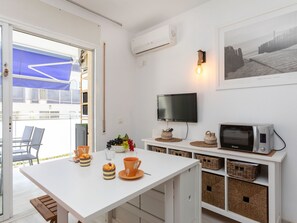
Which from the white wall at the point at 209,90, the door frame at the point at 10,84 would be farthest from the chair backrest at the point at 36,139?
the white wall at the point at 209,90

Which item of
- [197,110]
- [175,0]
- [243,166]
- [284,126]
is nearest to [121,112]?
[197,110]

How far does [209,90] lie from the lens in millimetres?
2541

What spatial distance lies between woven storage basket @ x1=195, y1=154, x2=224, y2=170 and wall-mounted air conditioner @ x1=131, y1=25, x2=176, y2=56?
5.96ft

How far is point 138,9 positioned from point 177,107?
1597 millimetres

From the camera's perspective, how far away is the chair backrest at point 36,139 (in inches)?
144

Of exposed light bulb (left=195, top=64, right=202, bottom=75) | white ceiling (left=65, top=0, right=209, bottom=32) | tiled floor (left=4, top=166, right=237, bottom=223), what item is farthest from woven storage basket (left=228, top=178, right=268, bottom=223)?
white ceiling (left=65, top=0, right=209, bottom=32)

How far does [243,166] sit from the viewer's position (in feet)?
5.98

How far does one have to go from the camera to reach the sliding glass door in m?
2.06

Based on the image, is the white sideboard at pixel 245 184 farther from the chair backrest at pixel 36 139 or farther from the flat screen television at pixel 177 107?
the chair backrest at pixel 36 139

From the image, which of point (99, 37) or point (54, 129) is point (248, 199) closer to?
point (99, 37)

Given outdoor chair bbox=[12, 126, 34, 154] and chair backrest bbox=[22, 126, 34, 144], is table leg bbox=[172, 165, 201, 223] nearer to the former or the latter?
outdoor chair bbox=[12, 126, 34, 154]

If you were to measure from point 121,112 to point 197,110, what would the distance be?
1.40m

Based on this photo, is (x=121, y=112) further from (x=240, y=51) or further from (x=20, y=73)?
(x=20, y=73)

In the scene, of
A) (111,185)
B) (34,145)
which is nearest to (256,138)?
(111,185)
